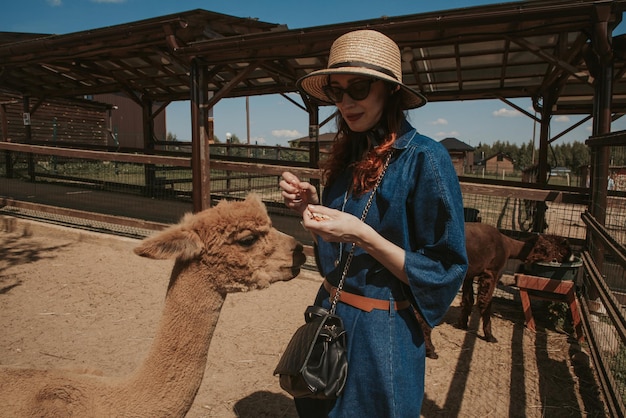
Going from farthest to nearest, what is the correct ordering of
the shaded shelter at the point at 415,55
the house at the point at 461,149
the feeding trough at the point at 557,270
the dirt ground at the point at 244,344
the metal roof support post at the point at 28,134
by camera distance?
the house at the point at 461,149 → the metal roof support post at the point at 28,134 → the feeding trough at the point at 557,270 → the shaded shelter at the point at 415,55 → the dirt ground at the point at 244,344

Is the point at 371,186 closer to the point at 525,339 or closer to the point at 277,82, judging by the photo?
the point at 525,339

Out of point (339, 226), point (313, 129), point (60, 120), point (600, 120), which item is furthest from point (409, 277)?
point (60, 120)

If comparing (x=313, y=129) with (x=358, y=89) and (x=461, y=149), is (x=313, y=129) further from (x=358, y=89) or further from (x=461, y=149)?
(x=461, y=149)

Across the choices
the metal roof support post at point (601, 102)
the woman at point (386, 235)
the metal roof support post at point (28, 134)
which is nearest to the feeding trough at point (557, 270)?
the metal roof support post at point (601, 102)

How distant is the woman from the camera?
1.28 meters

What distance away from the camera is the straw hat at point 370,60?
1.40 metres

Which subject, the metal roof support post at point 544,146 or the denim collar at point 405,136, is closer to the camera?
the denim collar at point 405,136

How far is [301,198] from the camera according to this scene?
181 centimetres

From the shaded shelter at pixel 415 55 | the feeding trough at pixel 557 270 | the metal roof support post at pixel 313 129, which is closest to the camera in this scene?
the shaded shelter at pixel 415 55

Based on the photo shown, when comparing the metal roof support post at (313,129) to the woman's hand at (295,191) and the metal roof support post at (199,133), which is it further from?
the woman's hand at (295,191)

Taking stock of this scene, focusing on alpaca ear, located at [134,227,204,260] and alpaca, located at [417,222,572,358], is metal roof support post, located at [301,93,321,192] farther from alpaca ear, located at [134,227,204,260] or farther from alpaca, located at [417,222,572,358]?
alpaca ear, located at [134,227,204,260]

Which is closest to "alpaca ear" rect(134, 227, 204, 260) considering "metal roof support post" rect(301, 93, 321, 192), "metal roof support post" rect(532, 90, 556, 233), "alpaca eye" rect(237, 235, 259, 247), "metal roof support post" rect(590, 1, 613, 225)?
"alpaca eye" rect(237, 235, 259, 247)

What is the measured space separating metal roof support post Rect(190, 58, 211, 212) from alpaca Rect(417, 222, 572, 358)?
14.1ft

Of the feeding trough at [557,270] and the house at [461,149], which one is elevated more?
the house at [461,149]
